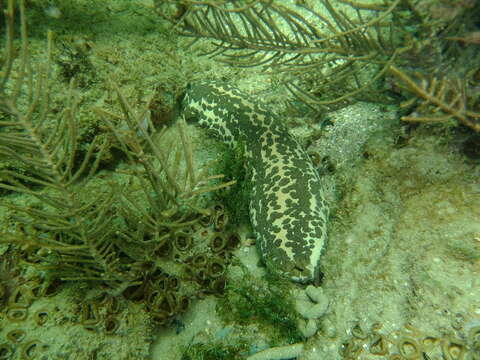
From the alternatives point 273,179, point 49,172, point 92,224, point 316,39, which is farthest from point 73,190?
point 316,39

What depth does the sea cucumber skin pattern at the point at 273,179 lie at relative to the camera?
11.3 feet

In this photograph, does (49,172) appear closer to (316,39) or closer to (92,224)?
(92,224)

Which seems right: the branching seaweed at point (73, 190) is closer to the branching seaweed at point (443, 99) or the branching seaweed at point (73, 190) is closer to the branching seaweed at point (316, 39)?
the branching seaweed at point (316, 39)

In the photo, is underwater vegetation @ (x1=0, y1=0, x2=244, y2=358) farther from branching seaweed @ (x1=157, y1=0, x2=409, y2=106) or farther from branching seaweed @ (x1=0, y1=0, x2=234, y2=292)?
branching seaweed @ (x1=157, y1=0, x2=409, y2=106)

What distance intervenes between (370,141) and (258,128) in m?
1.65

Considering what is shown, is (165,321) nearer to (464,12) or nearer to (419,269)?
(419,269)

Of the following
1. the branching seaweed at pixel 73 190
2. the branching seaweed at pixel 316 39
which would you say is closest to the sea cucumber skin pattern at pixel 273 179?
the branching seaweed at pixel 316 39

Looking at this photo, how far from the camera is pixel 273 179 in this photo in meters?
3.99

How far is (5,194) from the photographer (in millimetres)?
3785

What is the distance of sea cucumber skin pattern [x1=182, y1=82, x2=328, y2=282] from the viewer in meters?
3.45

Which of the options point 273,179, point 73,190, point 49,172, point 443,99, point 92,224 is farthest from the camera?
point 273,179

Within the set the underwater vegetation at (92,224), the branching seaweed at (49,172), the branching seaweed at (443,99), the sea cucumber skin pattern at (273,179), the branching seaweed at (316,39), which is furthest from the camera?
the sea cucumber skin pattern at (273,179)

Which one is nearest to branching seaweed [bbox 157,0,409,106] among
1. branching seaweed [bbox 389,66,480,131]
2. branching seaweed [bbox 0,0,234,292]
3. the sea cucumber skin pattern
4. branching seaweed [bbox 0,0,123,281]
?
branching seaweed [bbox 389,66,480,131]

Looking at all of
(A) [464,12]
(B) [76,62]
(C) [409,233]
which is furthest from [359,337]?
(B) [76,62]
